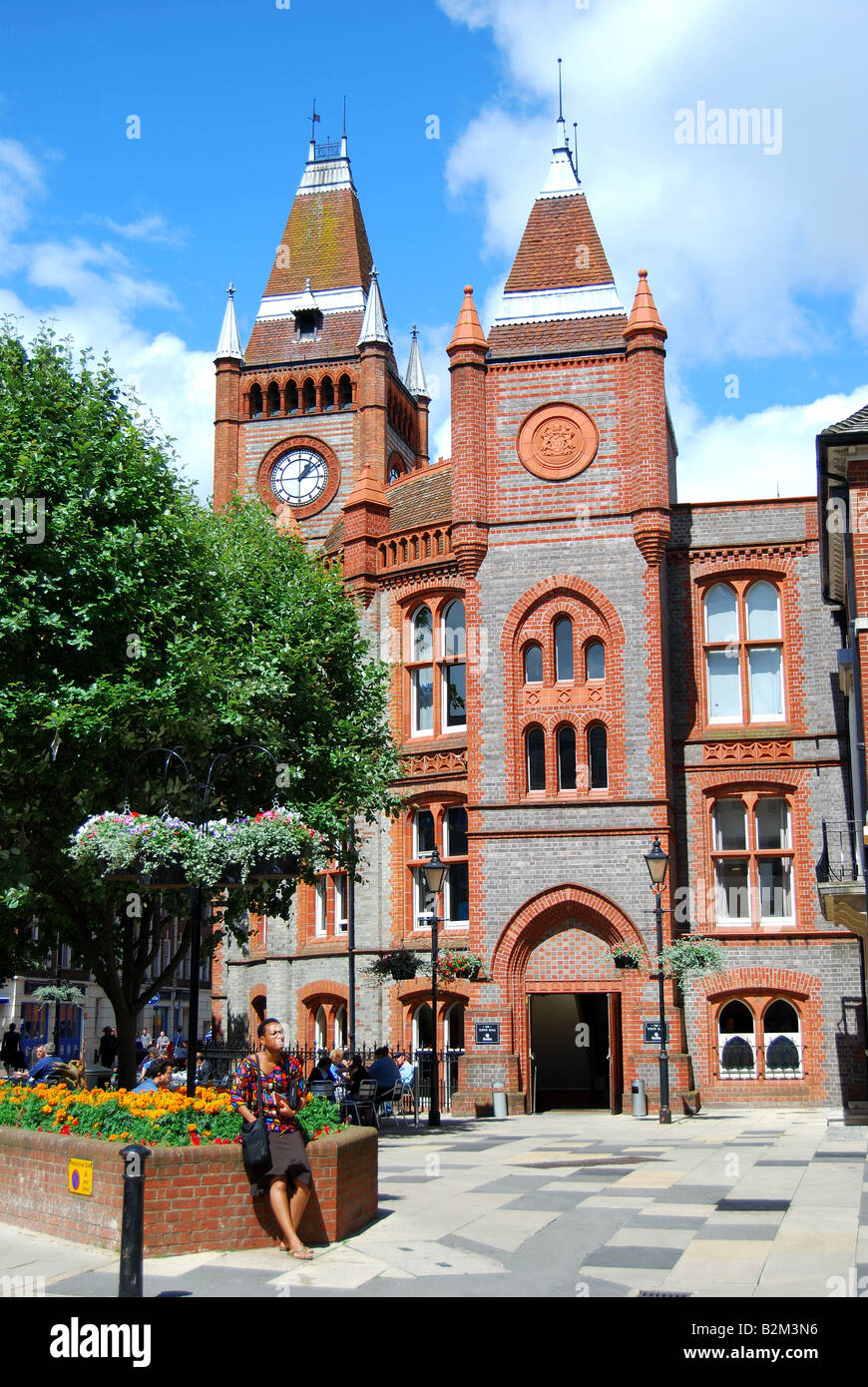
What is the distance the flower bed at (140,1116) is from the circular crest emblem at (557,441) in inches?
779

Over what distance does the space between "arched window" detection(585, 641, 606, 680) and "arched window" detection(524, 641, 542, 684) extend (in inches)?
41.8

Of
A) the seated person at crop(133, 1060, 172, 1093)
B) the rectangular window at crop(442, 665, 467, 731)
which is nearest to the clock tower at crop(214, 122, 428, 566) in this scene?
the rectangular window at crop(442, 665, 467, 731)

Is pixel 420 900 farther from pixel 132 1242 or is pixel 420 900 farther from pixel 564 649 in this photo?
pixel 132 1242

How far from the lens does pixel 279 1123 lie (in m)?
10.4

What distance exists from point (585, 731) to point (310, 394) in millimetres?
23128

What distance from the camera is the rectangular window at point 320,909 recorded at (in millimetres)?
33062

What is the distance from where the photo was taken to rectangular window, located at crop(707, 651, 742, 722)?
29719mm

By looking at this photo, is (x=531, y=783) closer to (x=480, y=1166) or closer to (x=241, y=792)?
(x=241, y=792)

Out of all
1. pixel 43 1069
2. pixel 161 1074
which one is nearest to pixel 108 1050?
pixel 161 1074

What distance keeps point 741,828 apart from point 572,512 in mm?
7962

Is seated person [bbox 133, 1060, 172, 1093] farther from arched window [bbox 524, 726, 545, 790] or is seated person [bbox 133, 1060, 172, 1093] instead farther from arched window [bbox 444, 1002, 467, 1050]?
arched window [bbox 524, 726, 545, 790]

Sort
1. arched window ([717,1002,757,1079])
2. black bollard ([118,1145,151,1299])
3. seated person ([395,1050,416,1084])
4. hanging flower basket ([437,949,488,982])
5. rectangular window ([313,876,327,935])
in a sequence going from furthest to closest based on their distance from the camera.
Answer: rectangular window ([313,876,327,935]), arched window ([717,1002,757,1079]), hanging flower basket ([437,949,488,982]), seated person ([395,1050,416,1084]), black bollard ([118,1145,151,1299])

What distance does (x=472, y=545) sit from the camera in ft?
97.0

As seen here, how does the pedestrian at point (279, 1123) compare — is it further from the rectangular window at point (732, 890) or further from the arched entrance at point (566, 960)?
the rectangular window at point (732, 890)
